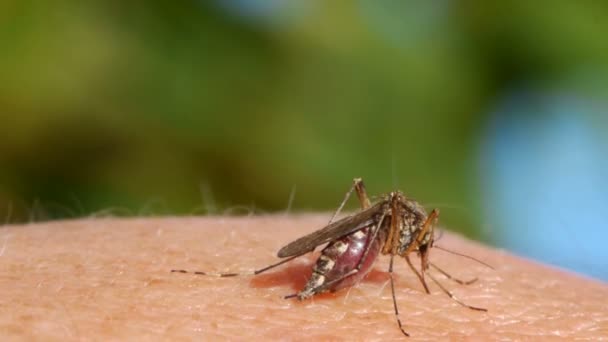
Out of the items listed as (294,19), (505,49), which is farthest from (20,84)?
(505,49)

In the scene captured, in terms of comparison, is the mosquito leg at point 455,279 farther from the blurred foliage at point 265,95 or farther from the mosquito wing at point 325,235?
the blurred foliage at point 265,95

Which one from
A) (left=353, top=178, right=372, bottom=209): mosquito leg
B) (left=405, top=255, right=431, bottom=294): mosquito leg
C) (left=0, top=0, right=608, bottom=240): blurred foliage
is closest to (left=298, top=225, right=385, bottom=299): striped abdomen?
(left=405, top=255, right=431, bottom=294): mosquito leg

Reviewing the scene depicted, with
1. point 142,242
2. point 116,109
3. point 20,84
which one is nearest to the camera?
point 142,242

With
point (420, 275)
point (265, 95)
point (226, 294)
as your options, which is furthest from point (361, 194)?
point (265, 95)

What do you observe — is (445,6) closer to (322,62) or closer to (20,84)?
(322,62)

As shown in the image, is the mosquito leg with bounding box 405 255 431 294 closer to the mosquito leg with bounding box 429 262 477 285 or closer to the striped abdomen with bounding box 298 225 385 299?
the mosquito leg with bounding box 429 262 477 285

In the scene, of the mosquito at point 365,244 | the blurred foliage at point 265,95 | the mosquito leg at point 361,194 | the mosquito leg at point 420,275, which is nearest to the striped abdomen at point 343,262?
the mosquito at point 365,244

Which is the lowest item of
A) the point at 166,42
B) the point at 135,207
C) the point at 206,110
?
the point at 135,207
